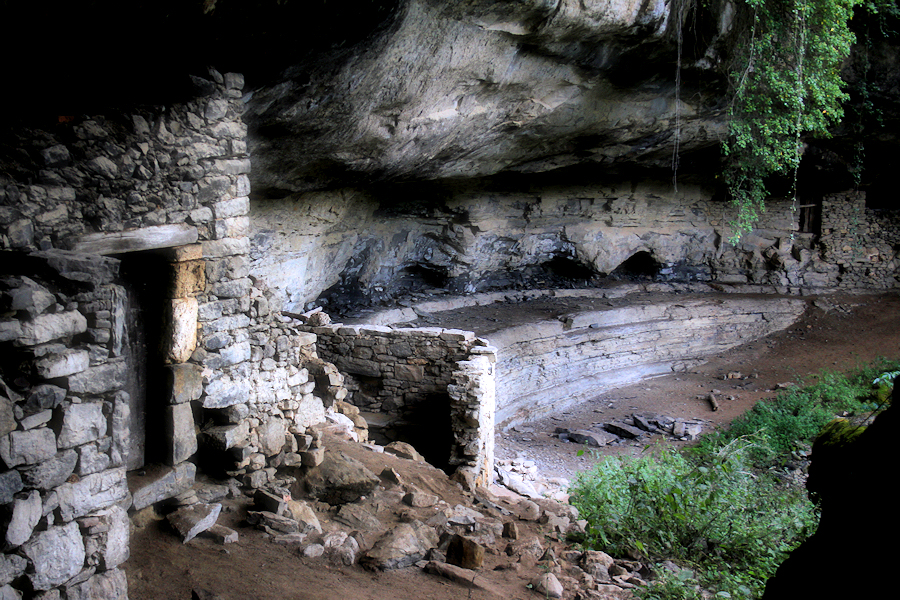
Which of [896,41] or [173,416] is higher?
[896,41]

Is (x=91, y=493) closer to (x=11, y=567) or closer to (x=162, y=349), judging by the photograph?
(x=11, y=567)

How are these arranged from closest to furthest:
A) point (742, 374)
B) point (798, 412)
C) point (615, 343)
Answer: point (798, 412) < point (742, 374) < point (615, 343)

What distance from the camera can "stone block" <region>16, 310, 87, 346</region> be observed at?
2842 mm

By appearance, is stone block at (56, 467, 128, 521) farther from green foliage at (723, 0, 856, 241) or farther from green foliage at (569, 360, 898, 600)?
green foliage at (723, 0, 856, 241)

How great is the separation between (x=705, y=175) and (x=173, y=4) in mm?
13784

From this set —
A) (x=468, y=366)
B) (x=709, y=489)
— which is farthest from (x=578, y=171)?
(x=709, y=489)

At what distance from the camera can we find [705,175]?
588 inches

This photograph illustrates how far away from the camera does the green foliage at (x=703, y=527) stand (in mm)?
3984

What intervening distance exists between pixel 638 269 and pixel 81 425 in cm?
1444

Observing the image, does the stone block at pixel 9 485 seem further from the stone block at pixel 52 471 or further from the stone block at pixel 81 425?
the stone block at pixel 81 425

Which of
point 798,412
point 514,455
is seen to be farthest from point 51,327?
point 798,412

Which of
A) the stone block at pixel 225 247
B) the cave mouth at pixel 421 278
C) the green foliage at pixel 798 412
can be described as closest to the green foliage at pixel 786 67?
the green foliage at pixel 798 412

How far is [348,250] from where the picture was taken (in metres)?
11.7

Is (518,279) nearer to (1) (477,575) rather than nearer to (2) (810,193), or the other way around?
(2) (810,193)
